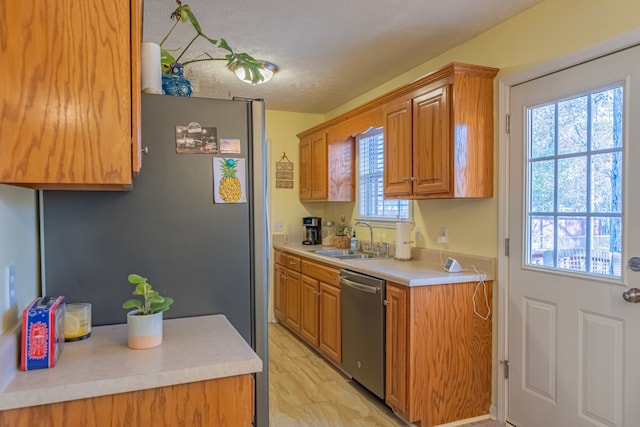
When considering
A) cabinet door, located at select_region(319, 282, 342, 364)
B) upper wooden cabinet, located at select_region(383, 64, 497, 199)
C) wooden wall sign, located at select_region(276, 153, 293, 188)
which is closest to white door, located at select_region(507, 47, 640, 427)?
upper wooden cabinet, located at select_region(383, 64, 497, 199)

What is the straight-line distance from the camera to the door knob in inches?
75.2

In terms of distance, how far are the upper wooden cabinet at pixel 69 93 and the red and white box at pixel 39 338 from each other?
1.27 ft

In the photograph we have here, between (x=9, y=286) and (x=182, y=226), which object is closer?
(x=9, y=286)

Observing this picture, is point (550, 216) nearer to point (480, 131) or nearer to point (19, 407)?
point (480, 131)

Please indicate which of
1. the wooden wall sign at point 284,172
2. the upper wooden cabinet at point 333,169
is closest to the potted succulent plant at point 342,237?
the upper wooden cabinet at point 333,169

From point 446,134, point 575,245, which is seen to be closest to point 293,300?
point 446,134

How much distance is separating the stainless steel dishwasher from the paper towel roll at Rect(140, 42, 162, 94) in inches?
69.9

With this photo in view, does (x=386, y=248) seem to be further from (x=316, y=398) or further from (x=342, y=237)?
(x=316, y=398)

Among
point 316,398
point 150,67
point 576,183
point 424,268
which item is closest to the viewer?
point 150,67

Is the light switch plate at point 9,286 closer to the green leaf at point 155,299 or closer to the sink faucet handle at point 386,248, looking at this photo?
the green leaf at point 155,299

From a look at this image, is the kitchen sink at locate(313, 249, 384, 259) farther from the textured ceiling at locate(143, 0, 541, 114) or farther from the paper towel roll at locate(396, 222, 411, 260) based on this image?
the textured ceiling at locate(143, 0, 541, 114)

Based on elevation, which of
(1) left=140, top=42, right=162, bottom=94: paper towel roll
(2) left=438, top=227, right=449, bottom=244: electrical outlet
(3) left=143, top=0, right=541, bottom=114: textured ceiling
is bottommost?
(2) left=438, top=227, right=449, bottom=244: electrical outlet

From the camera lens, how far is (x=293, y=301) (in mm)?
4359

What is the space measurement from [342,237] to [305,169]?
38.3 inches
